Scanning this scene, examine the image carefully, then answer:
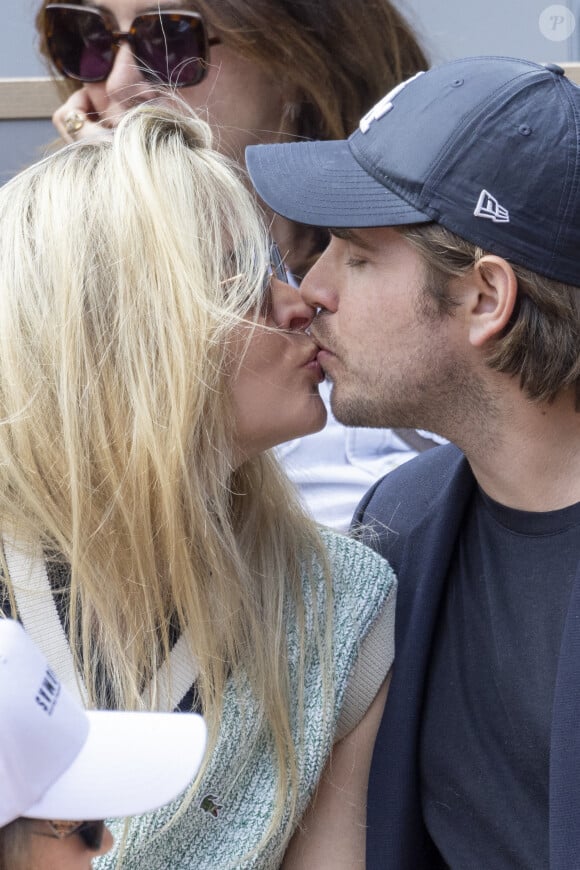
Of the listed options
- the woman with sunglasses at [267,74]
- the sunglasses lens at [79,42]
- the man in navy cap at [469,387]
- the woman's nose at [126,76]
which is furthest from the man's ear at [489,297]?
the sunglasses lens at [79,42]

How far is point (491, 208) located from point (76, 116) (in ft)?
4.30

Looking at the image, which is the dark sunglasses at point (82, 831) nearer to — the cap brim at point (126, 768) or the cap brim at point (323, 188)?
the cap brim at point (126, 768)

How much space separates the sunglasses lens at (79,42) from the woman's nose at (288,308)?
108 centimetres

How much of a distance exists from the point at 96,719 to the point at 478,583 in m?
1.04

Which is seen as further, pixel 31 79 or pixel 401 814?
pixel 31 79

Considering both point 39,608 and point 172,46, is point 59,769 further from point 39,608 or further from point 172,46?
point 172,46

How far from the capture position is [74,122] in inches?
110

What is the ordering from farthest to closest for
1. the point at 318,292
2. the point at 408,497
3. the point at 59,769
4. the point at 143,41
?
the point at 143,41
the point at 408,497
the point at 318,292
the point at 59,769

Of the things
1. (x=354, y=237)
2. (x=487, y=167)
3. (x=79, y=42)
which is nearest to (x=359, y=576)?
(x=354, y=237)

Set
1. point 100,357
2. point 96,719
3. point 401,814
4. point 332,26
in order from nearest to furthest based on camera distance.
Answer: point 96,719 → point 100,357 → point 401,814 → point 332,26

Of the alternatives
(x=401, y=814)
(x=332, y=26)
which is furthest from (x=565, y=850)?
(x=332, y=26)

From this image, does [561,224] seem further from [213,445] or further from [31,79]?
[31,79]

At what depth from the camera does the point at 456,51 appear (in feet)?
10.7

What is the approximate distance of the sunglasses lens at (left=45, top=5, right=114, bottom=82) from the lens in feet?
9.17
